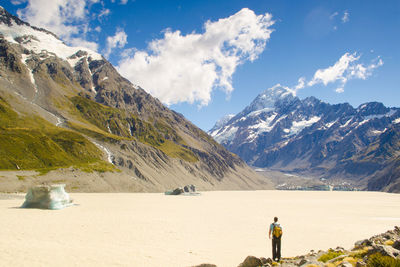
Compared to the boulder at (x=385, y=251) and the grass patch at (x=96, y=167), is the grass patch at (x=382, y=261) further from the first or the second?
the grass patch at (x=96, y=167)

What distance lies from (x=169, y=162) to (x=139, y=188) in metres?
69.4

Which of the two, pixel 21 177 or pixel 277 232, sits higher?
pixel 21 177

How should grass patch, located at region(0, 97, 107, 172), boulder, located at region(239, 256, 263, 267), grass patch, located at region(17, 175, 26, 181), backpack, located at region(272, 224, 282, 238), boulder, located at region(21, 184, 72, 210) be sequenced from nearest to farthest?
boulder, located at region(239, 256, 263, 267)
backpack, located at region(272, 224, 282, 238)
boulder, located at region(21, 184, 72, 210)
grass patch, located at region(17, 175, 26, 181)
grass patch, located at region(0, 97, 107, 172)

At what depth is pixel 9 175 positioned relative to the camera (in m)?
84.4

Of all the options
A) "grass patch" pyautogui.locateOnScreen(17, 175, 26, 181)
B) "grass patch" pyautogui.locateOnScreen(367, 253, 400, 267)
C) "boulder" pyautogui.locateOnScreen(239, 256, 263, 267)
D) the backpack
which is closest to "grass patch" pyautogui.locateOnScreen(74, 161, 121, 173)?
"grass patch" pyautogui.locateOnScreen(17, 175, 26, 181)

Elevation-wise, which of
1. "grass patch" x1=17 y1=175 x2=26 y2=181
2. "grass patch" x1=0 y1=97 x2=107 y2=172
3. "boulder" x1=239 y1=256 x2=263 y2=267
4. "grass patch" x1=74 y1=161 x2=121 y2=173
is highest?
"grass patch" x1=0 y1=97 x2=107 y2=172

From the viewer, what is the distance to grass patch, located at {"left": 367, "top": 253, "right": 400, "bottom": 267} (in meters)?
11.6

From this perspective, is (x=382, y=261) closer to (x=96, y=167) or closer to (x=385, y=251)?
(x=385, y=251)

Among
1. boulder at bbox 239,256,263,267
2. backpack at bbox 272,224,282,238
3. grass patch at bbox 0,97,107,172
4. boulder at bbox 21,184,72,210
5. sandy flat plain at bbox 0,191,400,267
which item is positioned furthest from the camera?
grass patch at bbox 0,97,107,172

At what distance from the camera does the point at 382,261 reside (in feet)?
39.0

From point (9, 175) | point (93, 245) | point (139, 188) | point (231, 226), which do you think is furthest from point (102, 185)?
point (93, 245)

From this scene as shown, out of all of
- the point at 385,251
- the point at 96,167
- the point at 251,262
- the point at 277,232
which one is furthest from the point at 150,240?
the point at 96,167

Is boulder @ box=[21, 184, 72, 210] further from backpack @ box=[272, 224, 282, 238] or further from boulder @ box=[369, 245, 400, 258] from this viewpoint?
boulder @ box=[369, 245, 400, 258]

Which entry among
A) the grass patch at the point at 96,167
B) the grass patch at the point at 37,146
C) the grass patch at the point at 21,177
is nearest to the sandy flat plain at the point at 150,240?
the grass patch at the point at 21,177
